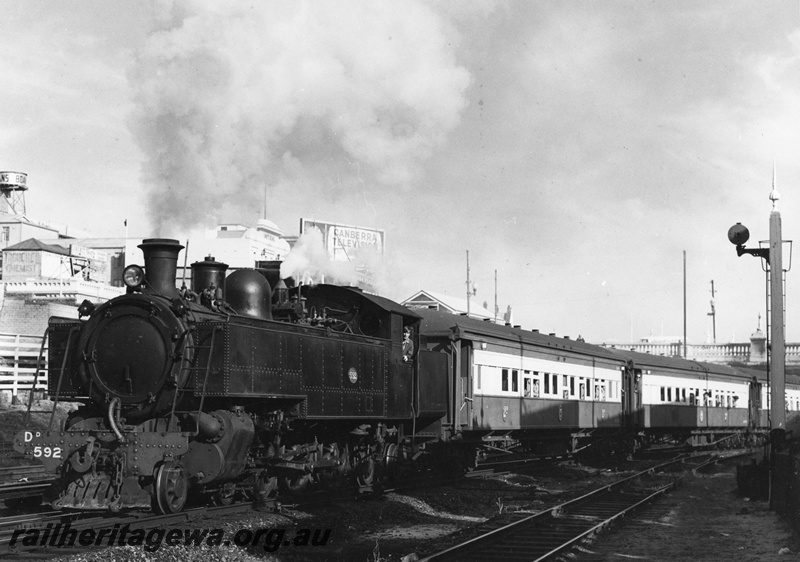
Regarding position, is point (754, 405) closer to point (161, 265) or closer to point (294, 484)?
point (294, 484)

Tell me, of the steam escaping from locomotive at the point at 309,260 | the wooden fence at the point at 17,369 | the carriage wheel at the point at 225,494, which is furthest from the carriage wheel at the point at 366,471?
the wooden fence at the point at 17,369

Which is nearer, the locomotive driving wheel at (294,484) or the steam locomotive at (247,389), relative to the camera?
the steam locomotive at (247,389)

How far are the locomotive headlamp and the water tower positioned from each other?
276ft

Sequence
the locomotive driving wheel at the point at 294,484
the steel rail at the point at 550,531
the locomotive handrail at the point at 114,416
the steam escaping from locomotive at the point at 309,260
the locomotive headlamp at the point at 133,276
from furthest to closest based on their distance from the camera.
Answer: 1. the steam escaping from locomotive at the point at 309,260
2. the locomotive driving wheel at the point at 294,484
3. the locomotive headlamp at the point at 133,276
4. the locomotive handrail at the point at 114,416
5. the steel rail at the point at 550,531

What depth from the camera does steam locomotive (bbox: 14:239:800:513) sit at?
1140 centimetres

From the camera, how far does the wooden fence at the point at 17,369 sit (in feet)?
94.7

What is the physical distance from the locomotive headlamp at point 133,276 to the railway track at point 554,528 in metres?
5.44

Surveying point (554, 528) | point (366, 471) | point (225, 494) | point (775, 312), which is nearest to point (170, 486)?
point (225, 494)

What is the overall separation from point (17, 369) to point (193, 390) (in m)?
19.6

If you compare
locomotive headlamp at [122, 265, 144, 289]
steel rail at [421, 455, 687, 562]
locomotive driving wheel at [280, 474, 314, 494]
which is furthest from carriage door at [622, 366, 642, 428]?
locomotive headlamp at [122, 265, 144, 289]

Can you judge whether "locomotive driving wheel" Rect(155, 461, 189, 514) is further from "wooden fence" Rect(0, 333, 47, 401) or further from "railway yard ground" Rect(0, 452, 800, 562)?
"wooden fence" Rect(0, 333, 47, 401)

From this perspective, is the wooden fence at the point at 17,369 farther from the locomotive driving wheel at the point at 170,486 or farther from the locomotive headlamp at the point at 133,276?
the locomotive driving wheel at the point at 170,486

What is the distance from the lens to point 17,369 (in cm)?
2908

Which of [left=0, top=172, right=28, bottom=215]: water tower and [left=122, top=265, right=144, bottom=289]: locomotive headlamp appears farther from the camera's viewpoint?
[left=0, top=172, right=28, bottom=215]: water tower
